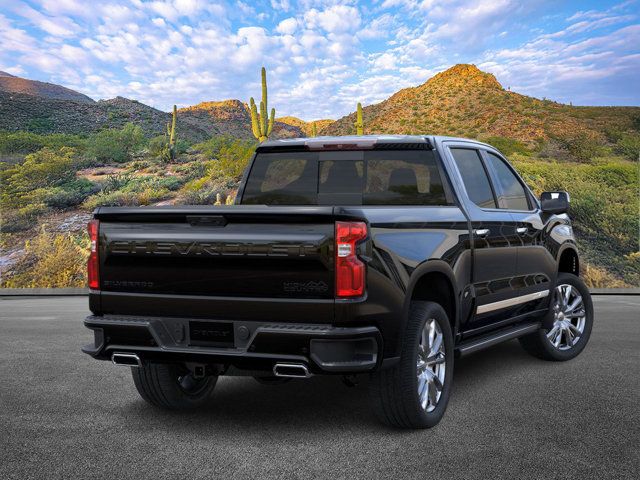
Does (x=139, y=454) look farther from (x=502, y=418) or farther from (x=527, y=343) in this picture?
(x=527, y=343)

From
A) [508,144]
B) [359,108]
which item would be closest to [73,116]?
[508,144]

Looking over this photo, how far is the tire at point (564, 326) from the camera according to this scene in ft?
26.7

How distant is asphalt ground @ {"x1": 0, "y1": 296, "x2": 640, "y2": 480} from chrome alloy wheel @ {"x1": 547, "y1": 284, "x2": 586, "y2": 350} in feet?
0.85

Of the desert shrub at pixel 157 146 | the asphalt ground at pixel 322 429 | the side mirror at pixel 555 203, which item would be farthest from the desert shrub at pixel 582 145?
the asphalt ground at pixel 322 429

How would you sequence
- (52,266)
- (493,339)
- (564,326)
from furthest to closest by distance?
(52,266), (564,326), (493,339)

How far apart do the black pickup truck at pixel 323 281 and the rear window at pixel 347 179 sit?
0.05ft

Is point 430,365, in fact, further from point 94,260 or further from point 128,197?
point 128,197

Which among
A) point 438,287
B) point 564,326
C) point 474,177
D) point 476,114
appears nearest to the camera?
point 438,287

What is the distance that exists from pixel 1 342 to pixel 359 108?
21944mm

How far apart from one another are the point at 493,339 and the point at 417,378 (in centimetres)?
165

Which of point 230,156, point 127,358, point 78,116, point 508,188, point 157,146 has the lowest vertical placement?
point 127,358

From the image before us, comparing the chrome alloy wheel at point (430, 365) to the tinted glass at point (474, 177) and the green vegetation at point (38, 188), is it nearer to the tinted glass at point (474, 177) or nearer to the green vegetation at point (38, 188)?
the tinted glass at point (474, 177)

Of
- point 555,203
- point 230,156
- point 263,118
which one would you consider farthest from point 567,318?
point 230,156

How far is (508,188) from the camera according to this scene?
7.66m
